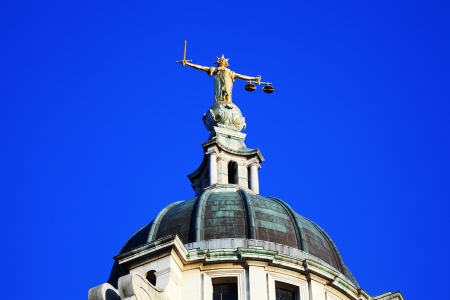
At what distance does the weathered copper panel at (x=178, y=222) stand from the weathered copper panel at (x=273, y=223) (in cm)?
283

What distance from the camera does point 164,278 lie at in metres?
47.4

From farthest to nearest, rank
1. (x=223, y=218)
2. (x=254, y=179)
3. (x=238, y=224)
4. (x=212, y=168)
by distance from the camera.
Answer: (x=254, y=179)
(x=212, y=168)
(x=223, y=218)
(x=238, y=224)

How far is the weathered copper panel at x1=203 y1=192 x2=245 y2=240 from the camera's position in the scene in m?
50.6

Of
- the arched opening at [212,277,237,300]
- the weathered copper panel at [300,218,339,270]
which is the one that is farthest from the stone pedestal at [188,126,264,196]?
the arched opening at [212,277,237,300]

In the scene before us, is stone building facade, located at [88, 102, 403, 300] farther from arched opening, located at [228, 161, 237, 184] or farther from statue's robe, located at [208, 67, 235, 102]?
statue's robe, located at [208, 67, 235, 102]

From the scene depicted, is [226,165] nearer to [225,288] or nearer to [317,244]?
[317,244]

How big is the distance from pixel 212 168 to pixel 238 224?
771 centimetres

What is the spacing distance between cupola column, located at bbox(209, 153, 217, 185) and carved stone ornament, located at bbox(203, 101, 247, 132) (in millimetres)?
2864

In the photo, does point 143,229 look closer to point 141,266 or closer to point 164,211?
point 164,211

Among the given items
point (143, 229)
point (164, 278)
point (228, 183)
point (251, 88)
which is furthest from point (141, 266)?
point (251, 88)

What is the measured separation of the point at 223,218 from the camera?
2020 inches

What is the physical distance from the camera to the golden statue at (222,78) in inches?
2489

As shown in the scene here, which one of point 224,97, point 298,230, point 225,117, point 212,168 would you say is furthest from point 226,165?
point 298,230

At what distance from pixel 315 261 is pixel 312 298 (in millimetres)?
1606
